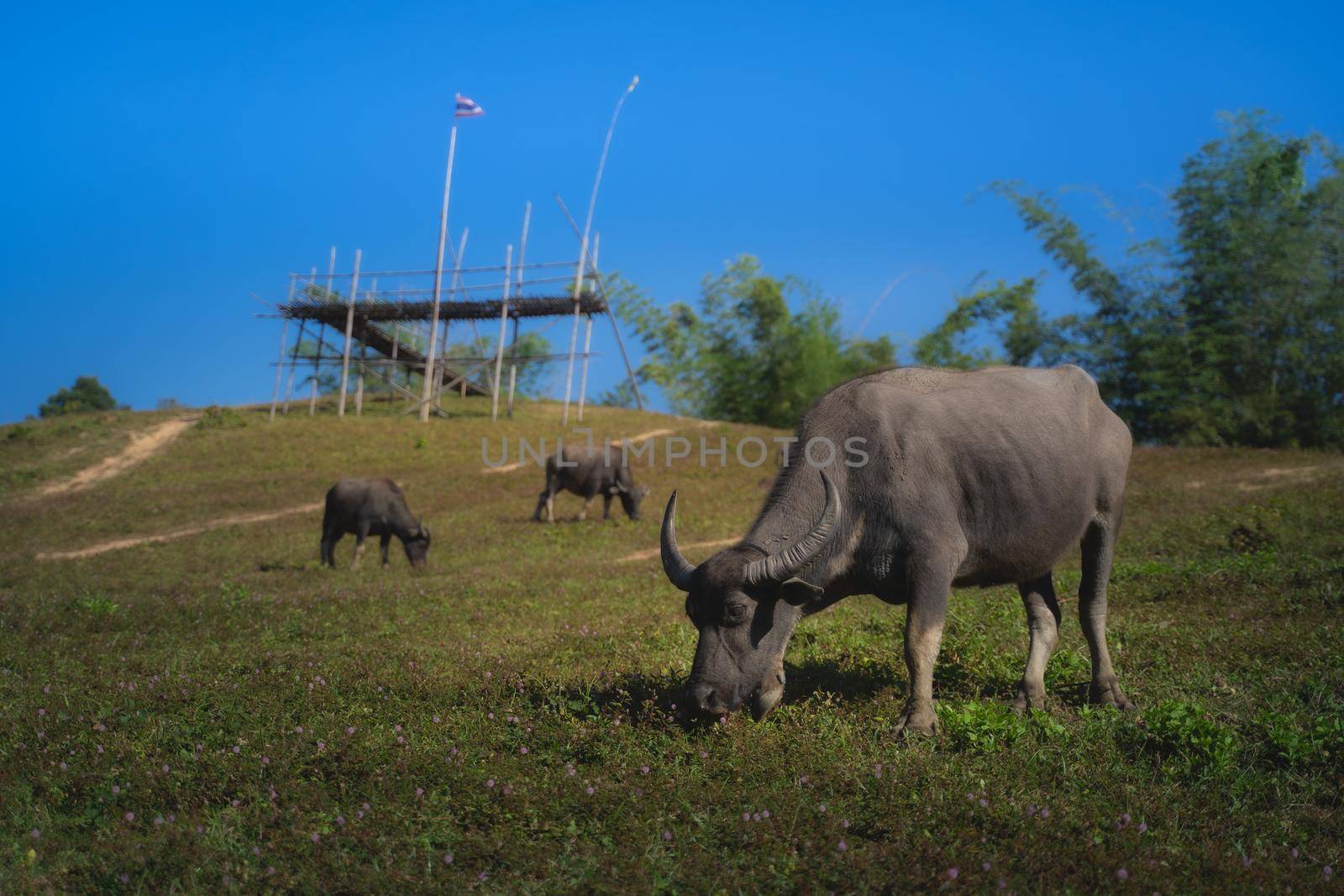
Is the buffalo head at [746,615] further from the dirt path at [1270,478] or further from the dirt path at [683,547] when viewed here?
the dirt path at [1270,478]

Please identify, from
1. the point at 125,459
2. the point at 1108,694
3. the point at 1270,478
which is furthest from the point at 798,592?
the point at 125,459

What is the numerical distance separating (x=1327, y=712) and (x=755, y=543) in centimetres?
385

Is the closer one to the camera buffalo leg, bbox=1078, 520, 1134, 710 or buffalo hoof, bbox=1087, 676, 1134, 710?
buffalo hoof, bbox=1087, 676, 1134, 710

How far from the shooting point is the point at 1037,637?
22.4ft

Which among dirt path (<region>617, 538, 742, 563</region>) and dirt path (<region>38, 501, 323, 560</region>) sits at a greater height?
dirt path (<region>617, 538, 742, 563</region>)

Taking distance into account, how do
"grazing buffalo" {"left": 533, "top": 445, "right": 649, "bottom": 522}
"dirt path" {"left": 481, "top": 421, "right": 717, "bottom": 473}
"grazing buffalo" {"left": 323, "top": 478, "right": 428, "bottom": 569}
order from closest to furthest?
"grazing buffalo" {"left": 323, "top": 478, "right": 428, "bottom": 569} → "grazing buffalo" {"left": 533, "top": 445, "right": 649, "bottom": 522} → "dirt path" {"left": 481, "top": 421, "right": 717, "bottom": 473}

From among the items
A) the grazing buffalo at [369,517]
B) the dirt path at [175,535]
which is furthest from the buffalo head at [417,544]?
the dirt path at [175,535]

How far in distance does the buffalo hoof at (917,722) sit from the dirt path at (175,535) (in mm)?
20358

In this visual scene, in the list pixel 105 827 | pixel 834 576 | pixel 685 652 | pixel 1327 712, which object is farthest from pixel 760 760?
pixel 1327 712

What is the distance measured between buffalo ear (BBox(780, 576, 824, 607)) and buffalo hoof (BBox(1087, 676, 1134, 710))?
2.42 meters

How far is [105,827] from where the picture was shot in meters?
4.91

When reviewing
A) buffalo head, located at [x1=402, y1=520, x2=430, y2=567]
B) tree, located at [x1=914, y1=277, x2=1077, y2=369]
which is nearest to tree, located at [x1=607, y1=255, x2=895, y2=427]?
tree, located at [x1=914, y1=277, x2=1077, y2=369]

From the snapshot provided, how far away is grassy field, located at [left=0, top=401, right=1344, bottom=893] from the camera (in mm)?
4320

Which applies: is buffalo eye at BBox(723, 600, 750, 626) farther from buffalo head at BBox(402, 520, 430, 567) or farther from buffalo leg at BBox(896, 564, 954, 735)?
buffalo head at BBox(402, 520, 430, 567)
